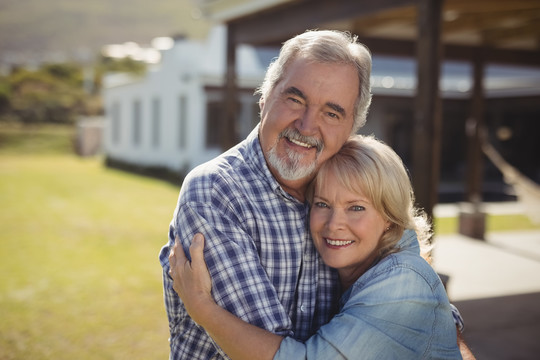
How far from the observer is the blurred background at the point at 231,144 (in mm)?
4563

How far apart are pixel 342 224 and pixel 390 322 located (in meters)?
0.44

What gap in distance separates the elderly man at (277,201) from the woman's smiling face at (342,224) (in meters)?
0.07

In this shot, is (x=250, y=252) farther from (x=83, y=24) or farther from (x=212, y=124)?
(x=83, y=24)

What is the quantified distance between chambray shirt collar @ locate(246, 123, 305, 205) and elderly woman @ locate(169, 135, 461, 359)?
0.48ft

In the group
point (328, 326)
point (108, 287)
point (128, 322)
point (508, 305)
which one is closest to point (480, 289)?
point (508, 305)

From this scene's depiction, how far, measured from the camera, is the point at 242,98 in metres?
16.7

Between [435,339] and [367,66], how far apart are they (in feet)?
3.49

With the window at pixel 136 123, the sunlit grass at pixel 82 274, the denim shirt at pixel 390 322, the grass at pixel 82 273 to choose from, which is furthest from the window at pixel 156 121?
the denim shirt at pixel 390 322

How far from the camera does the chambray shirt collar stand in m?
2.04

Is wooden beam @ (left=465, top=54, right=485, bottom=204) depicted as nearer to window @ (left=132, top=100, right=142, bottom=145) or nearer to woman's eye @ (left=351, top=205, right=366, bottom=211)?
woman's eye @ (left=351, top=205, right=366, bottom=211)

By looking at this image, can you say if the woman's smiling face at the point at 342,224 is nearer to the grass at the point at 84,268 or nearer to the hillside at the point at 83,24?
the grass at the point at 84,268

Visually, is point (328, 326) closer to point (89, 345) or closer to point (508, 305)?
point (89, 345)

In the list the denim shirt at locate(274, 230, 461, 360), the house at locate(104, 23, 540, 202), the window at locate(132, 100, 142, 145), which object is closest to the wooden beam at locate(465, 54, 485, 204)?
the house at locate(104, 23, 540, 202)

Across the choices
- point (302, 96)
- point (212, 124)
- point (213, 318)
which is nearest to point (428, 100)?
point (302, 96)
